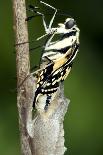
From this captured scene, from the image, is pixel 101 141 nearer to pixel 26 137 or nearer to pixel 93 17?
pixel 93 17

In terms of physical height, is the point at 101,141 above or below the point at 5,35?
below

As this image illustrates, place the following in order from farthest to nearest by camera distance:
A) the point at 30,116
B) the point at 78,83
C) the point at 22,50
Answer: the point at 78,83 < the point at 30,116 < the point at 22,50

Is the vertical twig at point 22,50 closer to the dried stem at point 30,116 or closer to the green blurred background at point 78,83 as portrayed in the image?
the dried stem at point 30,116

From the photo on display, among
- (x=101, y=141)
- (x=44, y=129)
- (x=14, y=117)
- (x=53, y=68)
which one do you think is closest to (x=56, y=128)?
(x=44, y=129)

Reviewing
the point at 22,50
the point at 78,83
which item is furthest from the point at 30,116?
the point at 78,83

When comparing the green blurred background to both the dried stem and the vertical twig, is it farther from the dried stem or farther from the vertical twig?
the vertical twig

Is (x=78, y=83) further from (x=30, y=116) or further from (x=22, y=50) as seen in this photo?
(x=22, y=50)
